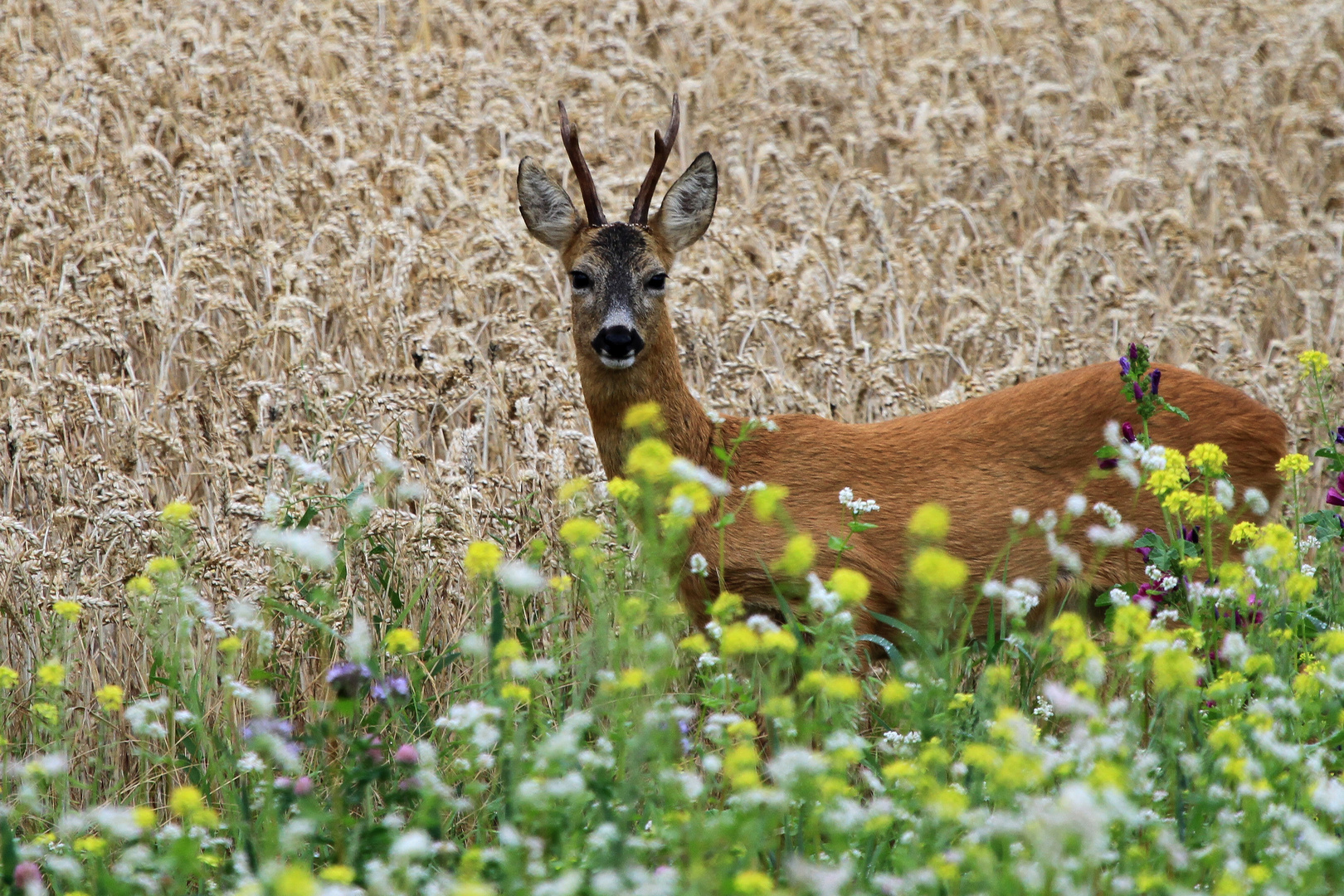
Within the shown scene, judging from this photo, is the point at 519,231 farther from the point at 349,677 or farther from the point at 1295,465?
the point at 349,677

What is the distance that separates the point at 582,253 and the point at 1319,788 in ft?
10.4

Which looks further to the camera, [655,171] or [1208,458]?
[655,171]

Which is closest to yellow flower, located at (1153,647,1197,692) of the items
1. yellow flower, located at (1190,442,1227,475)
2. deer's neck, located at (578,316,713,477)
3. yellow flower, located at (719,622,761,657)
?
yellow flower, located at (719,622,761,657)

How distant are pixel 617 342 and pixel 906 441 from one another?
1035 millimetres

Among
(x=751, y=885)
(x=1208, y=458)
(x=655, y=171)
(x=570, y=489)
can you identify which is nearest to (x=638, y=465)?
(x=570, y=489)

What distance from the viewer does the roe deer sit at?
4.87m

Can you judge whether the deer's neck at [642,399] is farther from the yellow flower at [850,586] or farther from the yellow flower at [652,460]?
the yellow flower at [850,586]

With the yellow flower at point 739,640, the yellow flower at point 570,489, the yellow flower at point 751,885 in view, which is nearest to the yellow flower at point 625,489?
the yellow flower at point 570,489

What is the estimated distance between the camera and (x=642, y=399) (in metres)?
4.91

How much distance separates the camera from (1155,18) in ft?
38.4

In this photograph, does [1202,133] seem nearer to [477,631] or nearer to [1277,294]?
[1277,294]

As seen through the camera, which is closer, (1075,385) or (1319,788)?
(1319,788)

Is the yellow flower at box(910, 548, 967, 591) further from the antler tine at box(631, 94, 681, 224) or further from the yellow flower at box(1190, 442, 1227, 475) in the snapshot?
the antler tine at box(631, 94, 681, 224)

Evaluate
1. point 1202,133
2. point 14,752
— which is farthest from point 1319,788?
point 1202,133
